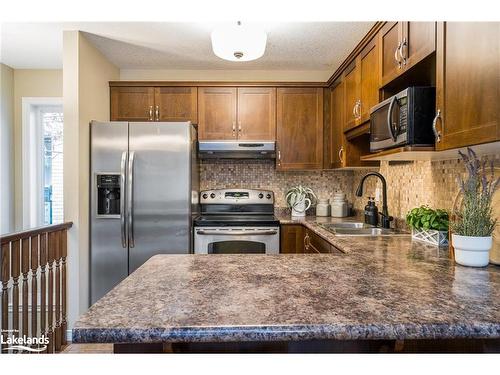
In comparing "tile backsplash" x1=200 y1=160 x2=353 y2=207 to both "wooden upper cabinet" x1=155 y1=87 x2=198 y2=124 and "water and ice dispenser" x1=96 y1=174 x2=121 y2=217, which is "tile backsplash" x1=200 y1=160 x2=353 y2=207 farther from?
"water and ice dispenser" x1=96 y1=174 x2=121 y2=217

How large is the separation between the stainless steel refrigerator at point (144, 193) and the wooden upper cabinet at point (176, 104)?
0.52 metres

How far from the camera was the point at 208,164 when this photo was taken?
3484 mm

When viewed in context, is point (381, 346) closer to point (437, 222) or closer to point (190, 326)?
point (190, 326)

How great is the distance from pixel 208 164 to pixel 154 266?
231 cm

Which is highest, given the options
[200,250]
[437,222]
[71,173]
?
[71,173]

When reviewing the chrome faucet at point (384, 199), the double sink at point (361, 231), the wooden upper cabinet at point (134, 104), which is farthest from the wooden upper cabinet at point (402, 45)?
the wooden upper cabinet at point (134, 104)

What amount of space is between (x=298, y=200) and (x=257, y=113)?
1.00m

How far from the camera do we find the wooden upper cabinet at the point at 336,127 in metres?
2.86

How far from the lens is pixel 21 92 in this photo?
11.3ft

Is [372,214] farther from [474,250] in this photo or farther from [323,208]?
[474,250]

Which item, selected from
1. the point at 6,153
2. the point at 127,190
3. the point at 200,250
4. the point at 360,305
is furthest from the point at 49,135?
the point at 360,305

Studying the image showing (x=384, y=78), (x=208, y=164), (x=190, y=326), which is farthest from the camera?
(x=208, y=164)

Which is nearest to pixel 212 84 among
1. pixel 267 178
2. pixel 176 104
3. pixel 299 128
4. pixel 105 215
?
pixel 176 104

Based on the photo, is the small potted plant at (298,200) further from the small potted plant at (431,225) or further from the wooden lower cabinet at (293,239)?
the small potted plant at (431,225)
